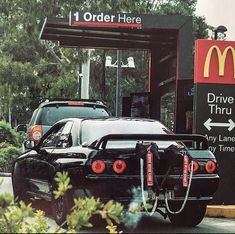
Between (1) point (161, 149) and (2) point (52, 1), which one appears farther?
(2) point (52, 1)

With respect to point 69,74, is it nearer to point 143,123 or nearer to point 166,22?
point 166,22

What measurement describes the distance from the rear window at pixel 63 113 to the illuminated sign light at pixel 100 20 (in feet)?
9.53

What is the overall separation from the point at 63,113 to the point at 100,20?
3269mm

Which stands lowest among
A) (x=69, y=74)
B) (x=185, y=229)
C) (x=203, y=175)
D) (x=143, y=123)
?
(x=185, y=229)

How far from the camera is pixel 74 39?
706 inches

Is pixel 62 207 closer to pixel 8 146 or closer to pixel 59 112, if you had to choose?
pixel 59 112

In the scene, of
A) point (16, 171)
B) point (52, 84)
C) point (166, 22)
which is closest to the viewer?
point (16, 171)

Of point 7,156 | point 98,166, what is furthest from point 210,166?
point 7,156

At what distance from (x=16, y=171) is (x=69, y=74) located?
61.9 ft

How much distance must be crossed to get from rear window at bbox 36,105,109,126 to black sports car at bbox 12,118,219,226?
4.36m

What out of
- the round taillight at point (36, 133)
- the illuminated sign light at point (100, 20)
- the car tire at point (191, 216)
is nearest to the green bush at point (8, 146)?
the illuminated sign light at point (100, 20)

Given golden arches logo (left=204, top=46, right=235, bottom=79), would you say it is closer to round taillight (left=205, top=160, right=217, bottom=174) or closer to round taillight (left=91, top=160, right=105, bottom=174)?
round taillight (left=205, top=160, right=217, bottom=174)

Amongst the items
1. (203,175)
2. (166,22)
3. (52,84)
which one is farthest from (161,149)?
(52,84)

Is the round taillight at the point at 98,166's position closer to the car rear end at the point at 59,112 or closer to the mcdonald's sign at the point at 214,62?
the mcdonald's sign at the point at 214,62
